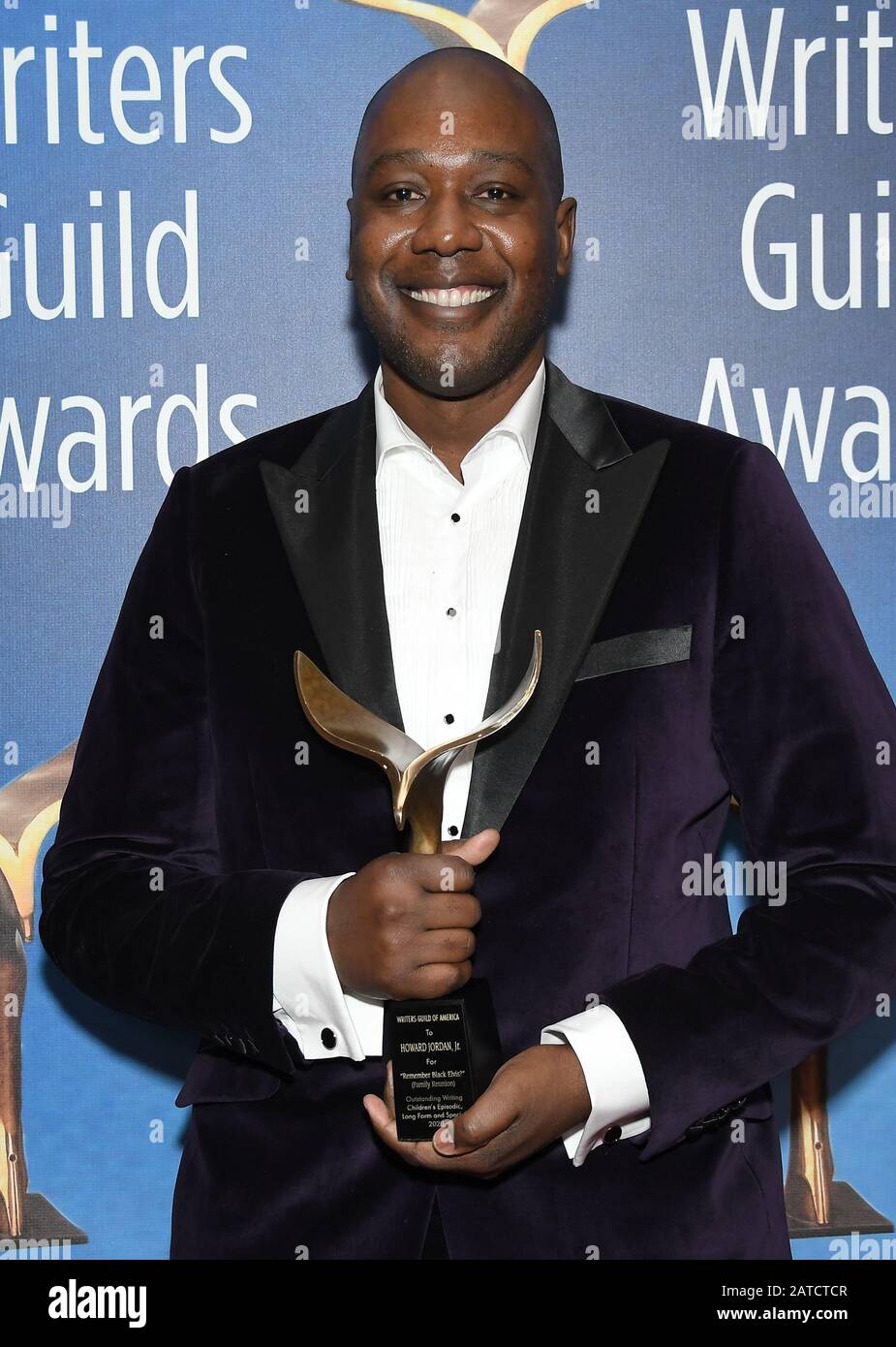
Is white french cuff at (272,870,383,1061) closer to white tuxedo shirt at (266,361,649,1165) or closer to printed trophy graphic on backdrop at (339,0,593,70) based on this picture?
white tuxedo shirt at (266,361,649,1165)

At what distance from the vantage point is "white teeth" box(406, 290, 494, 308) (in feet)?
5.32

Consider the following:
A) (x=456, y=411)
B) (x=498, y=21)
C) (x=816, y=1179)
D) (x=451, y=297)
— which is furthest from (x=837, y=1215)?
(x=498, y=21)

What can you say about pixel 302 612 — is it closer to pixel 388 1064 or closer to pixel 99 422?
pixel 388 1064

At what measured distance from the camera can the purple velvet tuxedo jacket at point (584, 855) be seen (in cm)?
151

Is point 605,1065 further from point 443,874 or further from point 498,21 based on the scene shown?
point 498,21

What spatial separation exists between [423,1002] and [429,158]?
0.84 metres

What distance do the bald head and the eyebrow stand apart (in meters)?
0.02

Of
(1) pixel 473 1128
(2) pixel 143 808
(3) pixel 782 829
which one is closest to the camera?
(1) pixel 473 1128

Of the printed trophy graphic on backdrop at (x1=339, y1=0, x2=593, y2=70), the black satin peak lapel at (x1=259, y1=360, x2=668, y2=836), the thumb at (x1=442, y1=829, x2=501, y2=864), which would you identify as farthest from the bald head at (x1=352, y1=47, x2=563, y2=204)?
the thumb at (x1=442, y1=829, x2=501, y2=864)

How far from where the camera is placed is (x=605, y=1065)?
4.74 feet

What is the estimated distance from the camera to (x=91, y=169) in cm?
221

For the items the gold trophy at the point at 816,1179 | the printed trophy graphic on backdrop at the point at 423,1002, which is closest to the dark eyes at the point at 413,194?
the printed trophy graphic on backdrop at the point at 423,1002

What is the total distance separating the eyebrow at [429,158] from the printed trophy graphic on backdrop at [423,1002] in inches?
20.5

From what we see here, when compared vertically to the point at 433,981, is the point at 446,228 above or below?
above
